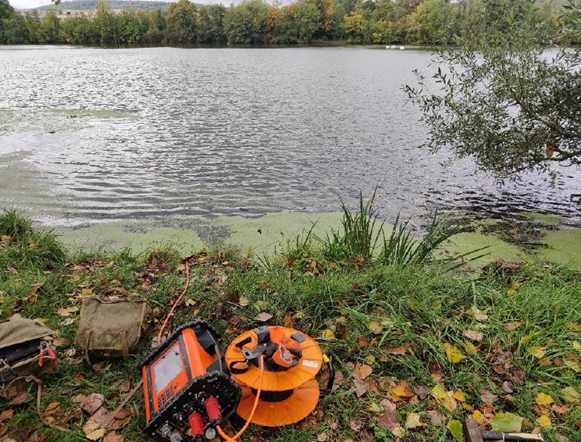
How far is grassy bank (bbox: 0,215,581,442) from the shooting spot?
2422 mm

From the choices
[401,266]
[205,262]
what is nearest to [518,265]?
[401,266]

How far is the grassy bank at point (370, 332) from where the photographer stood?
2.42 m

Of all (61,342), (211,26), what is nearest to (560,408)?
(61,342)

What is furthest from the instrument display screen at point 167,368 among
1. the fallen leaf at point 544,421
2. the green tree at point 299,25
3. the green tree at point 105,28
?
the green tree at point 105,28

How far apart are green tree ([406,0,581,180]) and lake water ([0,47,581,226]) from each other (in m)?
1.45

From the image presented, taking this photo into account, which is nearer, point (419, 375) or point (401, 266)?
point (419, 375)

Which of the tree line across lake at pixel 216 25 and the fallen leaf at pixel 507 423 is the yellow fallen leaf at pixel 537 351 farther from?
the tree line across lake at pixel 216 25

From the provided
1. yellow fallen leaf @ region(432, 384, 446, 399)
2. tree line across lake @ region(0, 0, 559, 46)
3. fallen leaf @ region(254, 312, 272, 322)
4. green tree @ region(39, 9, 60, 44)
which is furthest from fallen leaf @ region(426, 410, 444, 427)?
green tree @ region(39, 9, 60, 44)

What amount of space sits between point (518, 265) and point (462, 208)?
11.6ft

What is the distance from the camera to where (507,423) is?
2.31 m

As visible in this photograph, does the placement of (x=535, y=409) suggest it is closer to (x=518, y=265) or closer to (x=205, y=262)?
(x=518, y=265)

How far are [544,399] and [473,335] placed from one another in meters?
0.60

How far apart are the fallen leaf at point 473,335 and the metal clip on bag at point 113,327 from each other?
244cm

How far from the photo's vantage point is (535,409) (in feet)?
8.13
